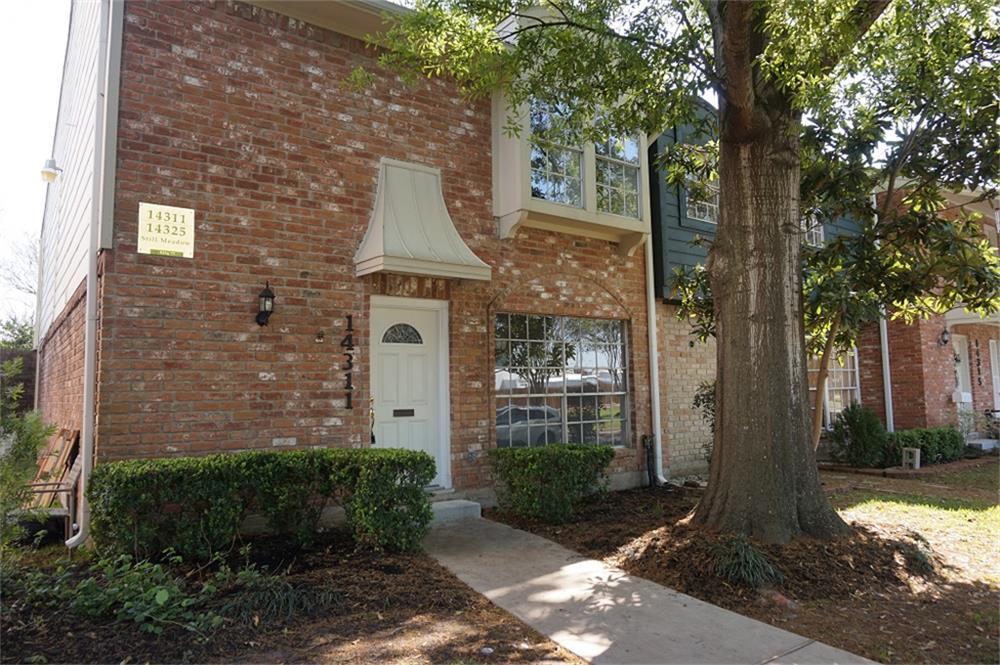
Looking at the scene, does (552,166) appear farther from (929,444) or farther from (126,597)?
(929,444)

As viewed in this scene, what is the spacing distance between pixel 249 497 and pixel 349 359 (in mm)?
1929

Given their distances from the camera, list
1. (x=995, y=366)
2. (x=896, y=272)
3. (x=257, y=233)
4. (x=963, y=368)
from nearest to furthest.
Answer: (x=257, y=233)
(x=896, y=272)
(x=963, y=368)
(x=995, y=366)

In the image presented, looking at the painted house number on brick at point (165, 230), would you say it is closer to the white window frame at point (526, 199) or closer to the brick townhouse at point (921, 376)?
the white window frame at point (526, 199)

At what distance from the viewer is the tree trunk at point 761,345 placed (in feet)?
18.7

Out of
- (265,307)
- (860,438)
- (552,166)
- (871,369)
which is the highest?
(552,166)

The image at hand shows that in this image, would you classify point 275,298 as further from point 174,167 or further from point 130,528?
point 130,528

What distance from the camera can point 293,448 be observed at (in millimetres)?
6695

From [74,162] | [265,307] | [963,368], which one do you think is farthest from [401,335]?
[963,368]

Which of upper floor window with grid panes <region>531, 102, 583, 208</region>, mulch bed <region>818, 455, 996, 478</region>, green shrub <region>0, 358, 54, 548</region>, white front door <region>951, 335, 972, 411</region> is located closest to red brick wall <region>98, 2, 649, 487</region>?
green shrub <region>0, 358, 54, 548</region>

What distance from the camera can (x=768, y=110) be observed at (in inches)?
239

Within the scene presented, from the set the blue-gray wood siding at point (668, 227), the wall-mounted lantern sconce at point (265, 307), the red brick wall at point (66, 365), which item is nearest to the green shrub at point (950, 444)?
the blue-gray wood siding at point (668, 227)

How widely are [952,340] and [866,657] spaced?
1581 centimetres

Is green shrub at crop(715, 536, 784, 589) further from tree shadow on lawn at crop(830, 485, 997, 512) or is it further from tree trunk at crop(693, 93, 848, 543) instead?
tree shadow on lawn at crop(830, 485, 997, 512)

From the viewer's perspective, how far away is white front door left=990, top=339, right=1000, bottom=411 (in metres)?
17.6
